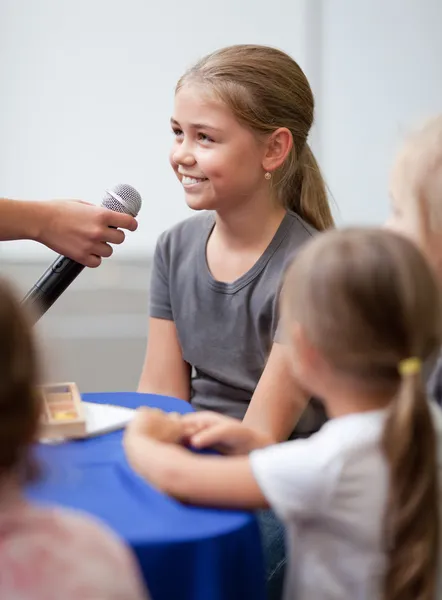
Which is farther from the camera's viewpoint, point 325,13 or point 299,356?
point 325,13

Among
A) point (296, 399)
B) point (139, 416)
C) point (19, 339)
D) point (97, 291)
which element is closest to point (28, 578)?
point (19, 339)

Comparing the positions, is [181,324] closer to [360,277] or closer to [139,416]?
[139,416]

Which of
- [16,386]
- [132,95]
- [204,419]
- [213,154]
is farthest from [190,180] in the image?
[132,95]

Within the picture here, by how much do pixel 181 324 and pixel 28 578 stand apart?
1.10 metres

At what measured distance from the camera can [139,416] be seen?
4.15ft

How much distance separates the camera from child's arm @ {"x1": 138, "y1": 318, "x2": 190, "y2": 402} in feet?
6.38

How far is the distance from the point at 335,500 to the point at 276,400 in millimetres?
641

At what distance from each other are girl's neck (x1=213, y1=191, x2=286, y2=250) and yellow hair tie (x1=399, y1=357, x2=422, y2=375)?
833 mm

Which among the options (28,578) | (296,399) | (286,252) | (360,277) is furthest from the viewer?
(286,252)

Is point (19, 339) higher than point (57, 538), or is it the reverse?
point (19, 339)

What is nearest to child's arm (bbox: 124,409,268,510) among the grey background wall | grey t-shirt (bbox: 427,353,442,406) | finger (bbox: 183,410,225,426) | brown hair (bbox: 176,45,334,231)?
finger (bbox: 183,410,225,426)

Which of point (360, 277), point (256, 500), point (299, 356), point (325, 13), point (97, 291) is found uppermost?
point (325, 13)

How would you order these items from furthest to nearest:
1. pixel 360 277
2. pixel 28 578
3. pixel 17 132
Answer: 1. pixel 17 132
2. pixel 360 277
3. pixel 28 578

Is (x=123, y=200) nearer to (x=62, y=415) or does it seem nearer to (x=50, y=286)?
(x=50, y=286)
